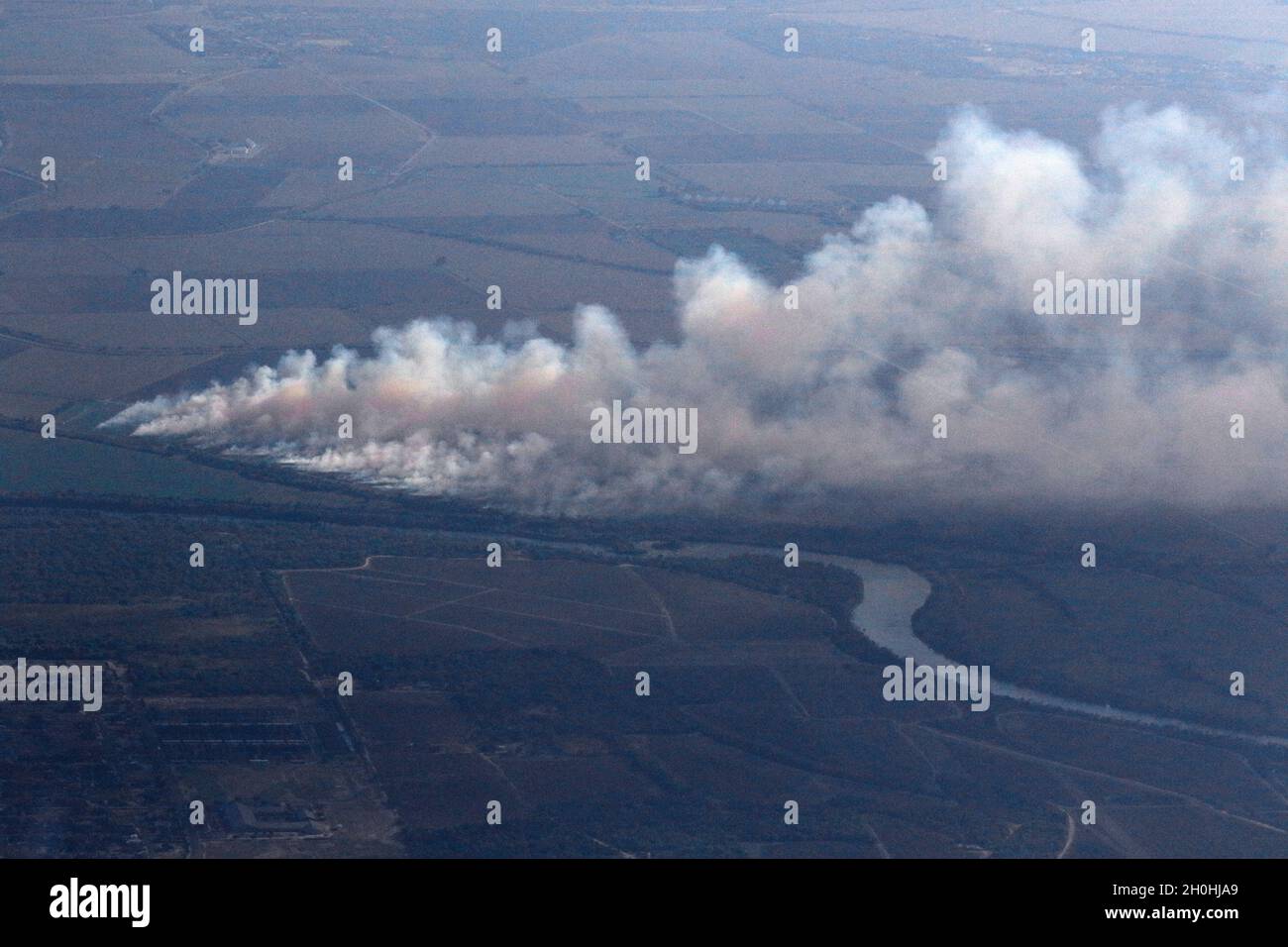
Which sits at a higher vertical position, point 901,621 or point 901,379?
point 901,379

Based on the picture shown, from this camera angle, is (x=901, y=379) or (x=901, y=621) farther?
(x=901, y=379)

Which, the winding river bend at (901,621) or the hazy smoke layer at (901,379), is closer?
the winding river bend at (901,621)

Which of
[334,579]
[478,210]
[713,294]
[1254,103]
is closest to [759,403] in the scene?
[713,294]

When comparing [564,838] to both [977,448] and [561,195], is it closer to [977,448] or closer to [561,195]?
[977,448]

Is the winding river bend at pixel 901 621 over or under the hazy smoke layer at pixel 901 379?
under
